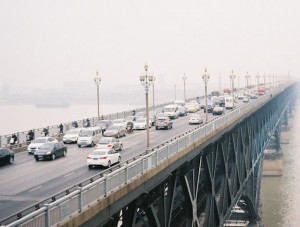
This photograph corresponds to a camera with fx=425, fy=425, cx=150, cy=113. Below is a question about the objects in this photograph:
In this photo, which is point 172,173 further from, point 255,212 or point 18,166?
point 255,212

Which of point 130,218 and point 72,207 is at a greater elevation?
point 72,207

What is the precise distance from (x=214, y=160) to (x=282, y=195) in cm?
4697

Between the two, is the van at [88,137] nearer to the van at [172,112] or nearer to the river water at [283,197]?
the van at [172,112]

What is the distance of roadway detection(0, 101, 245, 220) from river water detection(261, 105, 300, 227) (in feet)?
119

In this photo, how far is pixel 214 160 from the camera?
115ft

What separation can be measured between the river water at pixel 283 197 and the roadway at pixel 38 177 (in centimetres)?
3613

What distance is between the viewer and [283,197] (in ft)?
Answer: 249

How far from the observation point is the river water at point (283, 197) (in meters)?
64.6

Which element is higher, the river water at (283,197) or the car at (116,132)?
the car at (116,132)

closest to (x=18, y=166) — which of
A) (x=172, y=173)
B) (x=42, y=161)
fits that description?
(x=42, y=161)

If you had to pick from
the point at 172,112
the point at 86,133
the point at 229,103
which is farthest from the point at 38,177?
the point at 229,103

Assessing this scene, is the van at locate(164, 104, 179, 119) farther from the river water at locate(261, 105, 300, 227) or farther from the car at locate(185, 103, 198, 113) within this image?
the river water at locate(261, 105, 300, 227)

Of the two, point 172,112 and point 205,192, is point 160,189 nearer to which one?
point 205,192

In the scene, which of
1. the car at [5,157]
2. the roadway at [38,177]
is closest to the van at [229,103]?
the roadway at [38,177]
